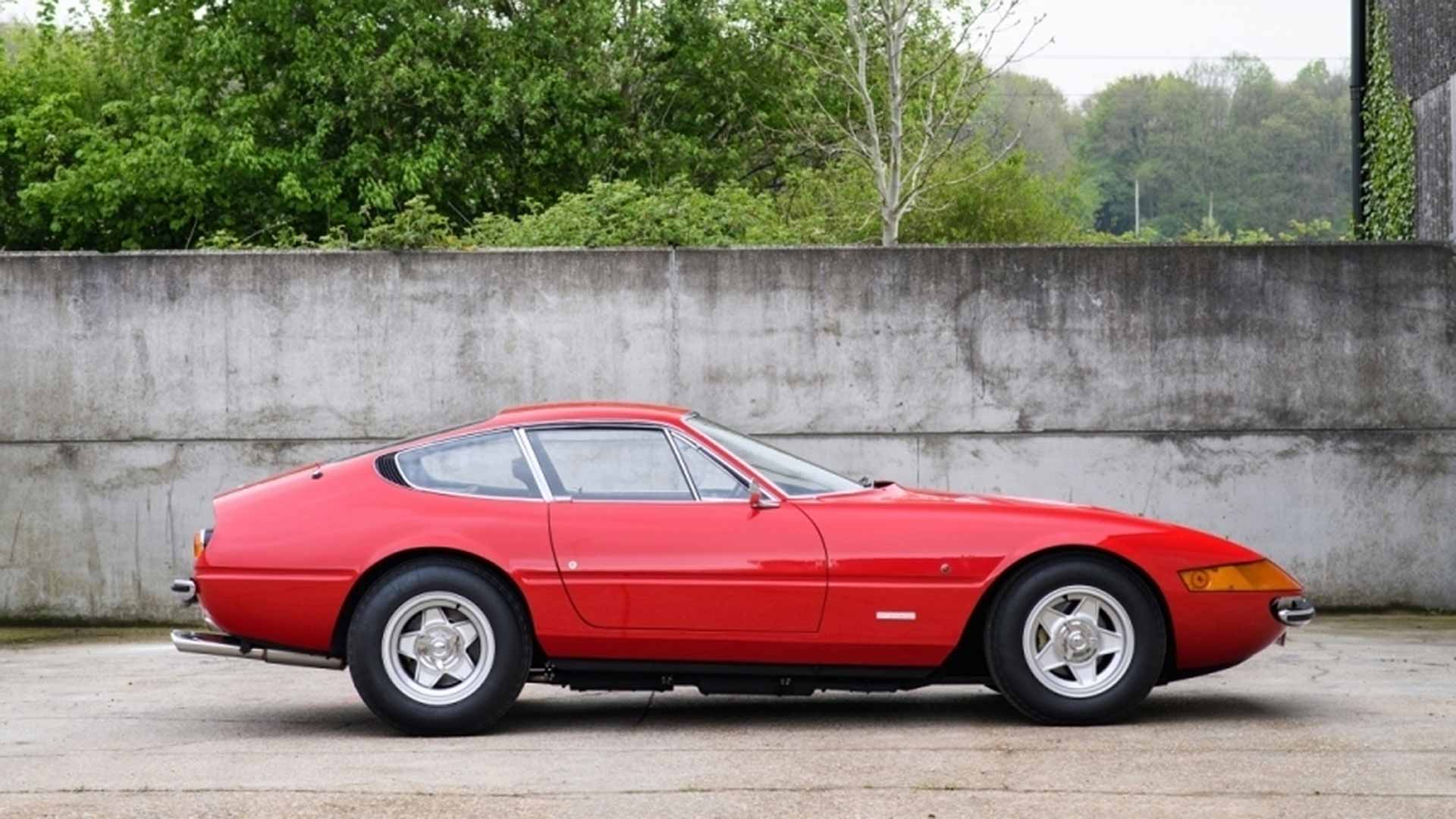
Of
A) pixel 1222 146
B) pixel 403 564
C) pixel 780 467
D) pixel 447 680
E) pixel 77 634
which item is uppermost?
pixel 1222 146

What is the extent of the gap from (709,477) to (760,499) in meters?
0.23

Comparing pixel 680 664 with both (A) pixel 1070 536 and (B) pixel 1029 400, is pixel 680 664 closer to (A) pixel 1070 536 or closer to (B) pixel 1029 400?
(A) pixel 1070 536

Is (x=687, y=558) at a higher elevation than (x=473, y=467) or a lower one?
lower

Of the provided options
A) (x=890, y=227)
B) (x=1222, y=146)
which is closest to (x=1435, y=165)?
(x=890, y=227)

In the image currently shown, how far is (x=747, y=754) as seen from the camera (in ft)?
21.7

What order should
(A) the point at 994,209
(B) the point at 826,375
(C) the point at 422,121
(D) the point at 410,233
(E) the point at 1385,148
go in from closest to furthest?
1. (B) the point at 826,375
2. (D) the point at 410,233
3. (E) the point at 1385,148
4. (C) the point at 422,121
5. (A) the point at 994,209

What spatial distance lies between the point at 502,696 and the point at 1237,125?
64041 millimetres

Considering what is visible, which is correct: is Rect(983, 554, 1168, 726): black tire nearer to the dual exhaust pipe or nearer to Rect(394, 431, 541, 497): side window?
Rect(394, 431, 541, 497): side window

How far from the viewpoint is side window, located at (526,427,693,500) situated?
743cm

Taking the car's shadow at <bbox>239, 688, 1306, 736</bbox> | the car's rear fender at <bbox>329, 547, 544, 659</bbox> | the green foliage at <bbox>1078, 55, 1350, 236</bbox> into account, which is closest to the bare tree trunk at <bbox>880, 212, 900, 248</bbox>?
the car's shadow at <bbox>239, 688, 1306, 736</bbox>

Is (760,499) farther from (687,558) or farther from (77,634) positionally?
(77,634)

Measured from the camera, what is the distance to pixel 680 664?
23.9 feet

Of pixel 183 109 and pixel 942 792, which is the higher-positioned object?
pixel 183 109

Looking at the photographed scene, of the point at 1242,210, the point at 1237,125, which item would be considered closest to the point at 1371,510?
the point at 1242,210
